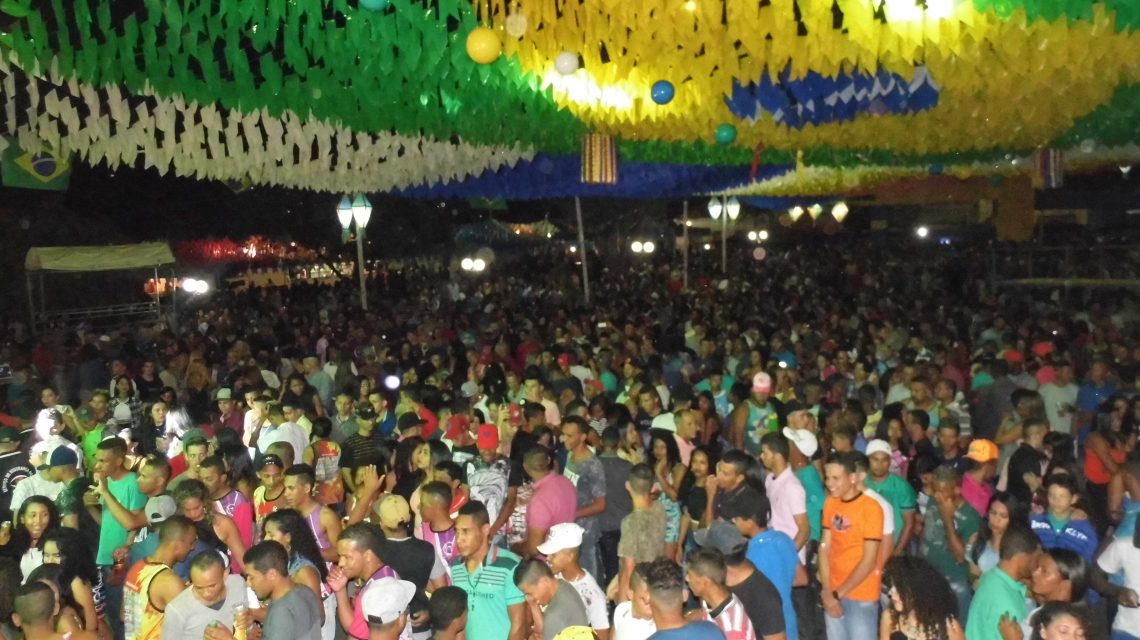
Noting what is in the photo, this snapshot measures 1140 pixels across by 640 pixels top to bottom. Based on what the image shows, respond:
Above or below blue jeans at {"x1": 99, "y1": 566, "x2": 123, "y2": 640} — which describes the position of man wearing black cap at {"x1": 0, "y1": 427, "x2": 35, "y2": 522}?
above

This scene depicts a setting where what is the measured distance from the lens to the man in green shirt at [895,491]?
5.40 meters

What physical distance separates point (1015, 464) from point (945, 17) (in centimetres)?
247

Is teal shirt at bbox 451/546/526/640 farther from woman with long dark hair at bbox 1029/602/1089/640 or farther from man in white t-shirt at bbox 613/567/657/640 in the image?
woman with long dark hair at bbox 1029/602/1089/640

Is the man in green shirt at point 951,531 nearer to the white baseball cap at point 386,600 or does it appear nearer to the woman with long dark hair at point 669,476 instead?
the woman with long dark hair at point 669,476

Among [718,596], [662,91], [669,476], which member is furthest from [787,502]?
[662,91]

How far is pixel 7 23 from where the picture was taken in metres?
4.61

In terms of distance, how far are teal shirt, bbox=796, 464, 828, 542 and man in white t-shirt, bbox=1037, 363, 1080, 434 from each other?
2873 mm

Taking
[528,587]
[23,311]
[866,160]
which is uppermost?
[866,160]

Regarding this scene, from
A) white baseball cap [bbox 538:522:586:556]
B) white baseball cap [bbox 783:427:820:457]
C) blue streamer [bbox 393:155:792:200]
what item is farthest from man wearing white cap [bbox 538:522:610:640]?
blue streamer [bbox 393:155:792:200]

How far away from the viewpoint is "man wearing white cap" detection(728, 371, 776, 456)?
737 cm

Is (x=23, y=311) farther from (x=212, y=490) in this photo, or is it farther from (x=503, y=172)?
(x=212, y=490)

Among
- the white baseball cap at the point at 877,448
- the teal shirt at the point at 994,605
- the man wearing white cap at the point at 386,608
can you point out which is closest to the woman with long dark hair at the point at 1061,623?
the teal shirt at the point at 994,605

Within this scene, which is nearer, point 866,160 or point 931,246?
point 866,160

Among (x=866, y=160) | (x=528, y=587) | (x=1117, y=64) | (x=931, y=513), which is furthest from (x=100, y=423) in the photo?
(x=866, y=160)
